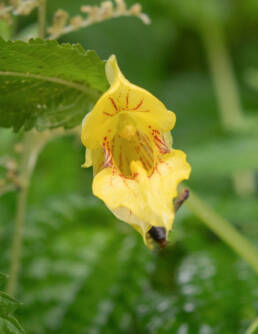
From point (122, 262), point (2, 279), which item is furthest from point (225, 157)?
point (2, 279)

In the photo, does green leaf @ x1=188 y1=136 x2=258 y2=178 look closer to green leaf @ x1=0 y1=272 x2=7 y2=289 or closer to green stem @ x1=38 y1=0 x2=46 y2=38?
green stem @ x1=38 y1=0 x2=46 y2=38

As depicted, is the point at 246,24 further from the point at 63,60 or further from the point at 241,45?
the point at 63,60

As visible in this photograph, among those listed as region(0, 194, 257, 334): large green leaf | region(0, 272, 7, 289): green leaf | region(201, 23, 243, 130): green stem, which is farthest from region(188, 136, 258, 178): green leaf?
region(0, 272, 7, 289): green leaf

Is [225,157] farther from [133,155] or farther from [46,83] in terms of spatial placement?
[46,83]

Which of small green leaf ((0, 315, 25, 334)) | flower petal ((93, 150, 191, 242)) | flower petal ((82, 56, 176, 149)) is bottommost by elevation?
small green leaf ((0, 315, 25, 334))

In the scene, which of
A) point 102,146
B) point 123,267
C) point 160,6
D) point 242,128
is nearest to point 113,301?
point 123,267

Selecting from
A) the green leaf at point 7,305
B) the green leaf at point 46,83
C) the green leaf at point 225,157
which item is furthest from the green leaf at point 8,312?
the green leaf at point 225,157

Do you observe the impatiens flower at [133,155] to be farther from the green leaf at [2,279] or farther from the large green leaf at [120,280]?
the large green leaf at [120,280]
